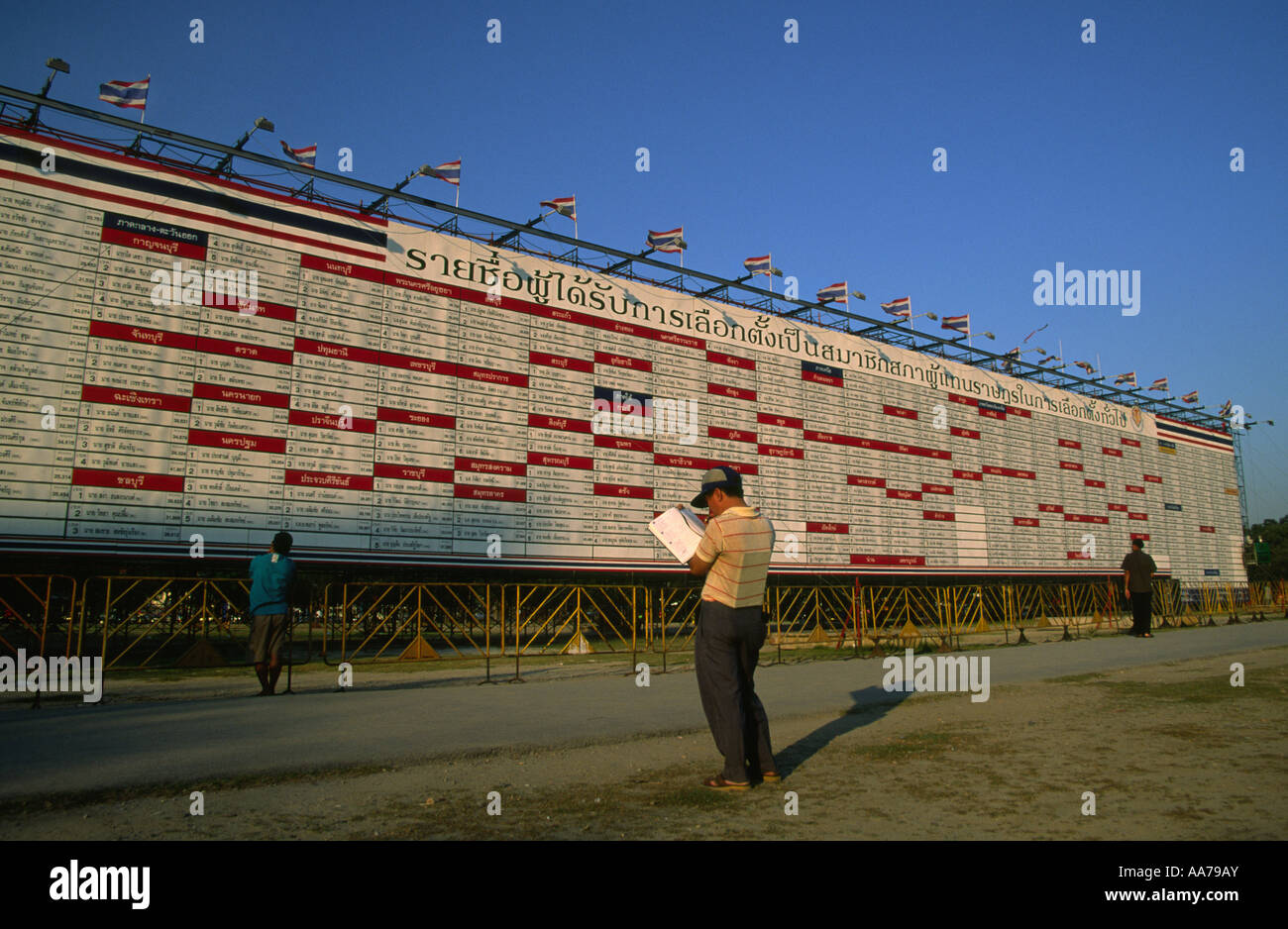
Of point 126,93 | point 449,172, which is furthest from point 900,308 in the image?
point 126,93

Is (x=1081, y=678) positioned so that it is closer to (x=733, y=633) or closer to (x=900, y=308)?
(x=733, y=633)

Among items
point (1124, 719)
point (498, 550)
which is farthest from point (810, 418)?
point (1124, 719)

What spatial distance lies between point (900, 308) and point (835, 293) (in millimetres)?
3548

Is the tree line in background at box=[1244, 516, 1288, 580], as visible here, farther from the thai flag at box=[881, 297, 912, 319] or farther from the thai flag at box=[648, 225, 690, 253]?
the thai flag at box=[648, 225, 690, 253]

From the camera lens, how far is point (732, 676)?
4.44m

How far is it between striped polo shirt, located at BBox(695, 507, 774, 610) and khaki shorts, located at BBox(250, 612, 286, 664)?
5.76 metres

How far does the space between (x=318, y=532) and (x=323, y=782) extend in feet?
37.1

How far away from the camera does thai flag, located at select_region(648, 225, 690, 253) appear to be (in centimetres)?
2003

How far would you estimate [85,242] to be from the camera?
44.1 ft

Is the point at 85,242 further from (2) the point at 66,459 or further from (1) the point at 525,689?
(1) the point at 525,689

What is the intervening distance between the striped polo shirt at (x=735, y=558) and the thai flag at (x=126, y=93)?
1497 cm

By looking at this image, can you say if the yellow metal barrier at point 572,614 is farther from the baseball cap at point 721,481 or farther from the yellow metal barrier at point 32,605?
the baseball cap at point 721,481

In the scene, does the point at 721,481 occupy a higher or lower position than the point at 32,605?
higher

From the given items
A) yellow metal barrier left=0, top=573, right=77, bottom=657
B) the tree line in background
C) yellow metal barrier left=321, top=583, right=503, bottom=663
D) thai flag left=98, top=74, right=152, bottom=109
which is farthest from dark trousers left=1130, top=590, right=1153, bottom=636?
the tree line in background
